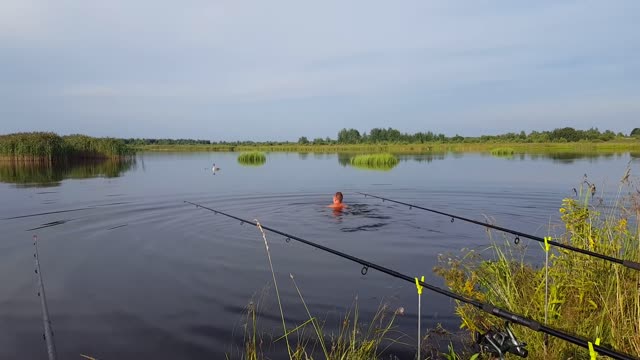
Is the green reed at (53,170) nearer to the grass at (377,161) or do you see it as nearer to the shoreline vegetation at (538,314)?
the grass at (377,161)

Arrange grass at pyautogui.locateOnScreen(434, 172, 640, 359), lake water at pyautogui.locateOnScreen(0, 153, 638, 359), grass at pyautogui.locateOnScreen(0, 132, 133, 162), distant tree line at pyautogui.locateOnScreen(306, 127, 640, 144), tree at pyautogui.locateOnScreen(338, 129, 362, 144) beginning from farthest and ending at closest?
tree at pyautogui.locateOnScreen(338, 129, 362, 144) < distant tree line at pyautogui.locateOnScreen(306, 127, 640, 144) < grass at pyautogui.locateOnScreen(0, 132, 133, 162) < lake water at pyautogui.locateOnScreen(0, 153, 638, 359) < grass at pyautogui.locateOnScreen(434, 172, 640, 359)

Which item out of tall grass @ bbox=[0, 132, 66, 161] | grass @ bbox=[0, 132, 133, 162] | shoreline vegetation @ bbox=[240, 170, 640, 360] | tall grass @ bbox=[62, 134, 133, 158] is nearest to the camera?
shoreline vegetation @ bbox=[240, 170, 640, 360]

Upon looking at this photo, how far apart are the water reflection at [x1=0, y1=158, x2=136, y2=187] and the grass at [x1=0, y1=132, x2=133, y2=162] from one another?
750 mm

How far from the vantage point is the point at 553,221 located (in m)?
13.5

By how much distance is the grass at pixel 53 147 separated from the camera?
3878 cm

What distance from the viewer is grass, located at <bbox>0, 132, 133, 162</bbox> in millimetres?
38781

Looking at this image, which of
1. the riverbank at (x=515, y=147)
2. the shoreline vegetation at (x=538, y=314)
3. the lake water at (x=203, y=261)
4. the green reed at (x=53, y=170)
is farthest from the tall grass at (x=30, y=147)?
the shoreline vegetation at (x=538, y=314)

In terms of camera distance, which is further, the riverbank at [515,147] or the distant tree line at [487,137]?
the distant tree line at [487,137]

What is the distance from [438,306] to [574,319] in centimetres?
230

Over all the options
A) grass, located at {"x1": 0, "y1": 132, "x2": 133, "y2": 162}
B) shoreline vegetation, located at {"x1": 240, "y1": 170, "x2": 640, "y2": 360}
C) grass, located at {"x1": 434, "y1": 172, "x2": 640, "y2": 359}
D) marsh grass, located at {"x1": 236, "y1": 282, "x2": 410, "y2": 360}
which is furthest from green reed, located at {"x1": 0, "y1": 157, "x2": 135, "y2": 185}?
grass, located at {"x1": 434, "y1": 172, "x2": 640, "y2": 359}

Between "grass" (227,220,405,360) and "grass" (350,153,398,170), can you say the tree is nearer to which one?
"grass" (350,153,398,170)

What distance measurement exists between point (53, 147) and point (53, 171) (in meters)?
6.31

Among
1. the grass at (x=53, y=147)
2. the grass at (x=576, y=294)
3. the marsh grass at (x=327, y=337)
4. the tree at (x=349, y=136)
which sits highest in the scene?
the tree at (x=349, y=136)

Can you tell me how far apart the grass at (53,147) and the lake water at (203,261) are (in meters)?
20.8
